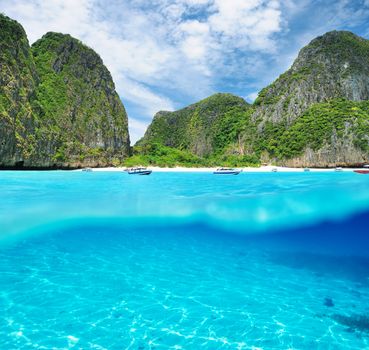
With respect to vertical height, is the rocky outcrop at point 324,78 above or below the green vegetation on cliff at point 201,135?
above

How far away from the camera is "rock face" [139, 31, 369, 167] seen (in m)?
105

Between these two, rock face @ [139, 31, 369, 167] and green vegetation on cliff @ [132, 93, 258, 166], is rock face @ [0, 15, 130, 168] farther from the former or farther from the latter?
rock face @ [139, 31, 369, 167]

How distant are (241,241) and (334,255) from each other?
14.0 ft

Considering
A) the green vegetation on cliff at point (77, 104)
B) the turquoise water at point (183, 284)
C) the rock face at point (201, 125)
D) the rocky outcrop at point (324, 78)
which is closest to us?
the turquoise water at point (183, 284)

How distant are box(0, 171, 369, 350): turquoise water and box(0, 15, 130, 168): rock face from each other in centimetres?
6981

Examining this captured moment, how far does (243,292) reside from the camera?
9.93 m

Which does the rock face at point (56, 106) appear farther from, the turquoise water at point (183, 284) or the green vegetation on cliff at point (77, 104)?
the turquoise water at point (183, 284)

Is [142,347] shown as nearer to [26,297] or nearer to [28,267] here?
[26,297]

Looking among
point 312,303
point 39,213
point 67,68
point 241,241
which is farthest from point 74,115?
point 312,303

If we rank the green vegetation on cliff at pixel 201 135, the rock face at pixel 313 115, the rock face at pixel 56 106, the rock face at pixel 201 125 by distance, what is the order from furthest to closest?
the rock face at pixel 201 125 → the green vegetation on cliff at pixel 201 135 → the rock face at pixel 313 115 → the rock face at pixel 56 106

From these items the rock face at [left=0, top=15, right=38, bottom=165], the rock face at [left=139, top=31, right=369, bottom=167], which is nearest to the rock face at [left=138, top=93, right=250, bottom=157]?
the rock face at [left=139, top=31, right=369, bottom=167]

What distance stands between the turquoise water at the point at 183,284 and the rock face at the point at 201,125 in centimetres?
14220

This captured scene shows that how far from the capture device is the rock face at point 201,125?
162625 millimetres

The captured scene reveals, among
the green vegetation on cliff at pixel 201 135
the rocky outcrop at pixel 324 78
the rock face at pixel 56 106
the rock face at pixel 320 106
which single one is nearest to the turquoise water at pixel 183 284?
the rock face at pixel 56 106
